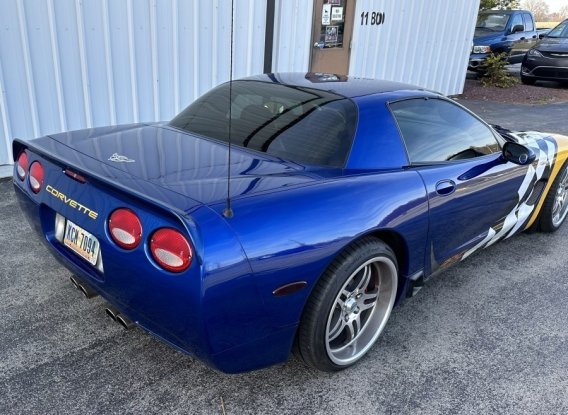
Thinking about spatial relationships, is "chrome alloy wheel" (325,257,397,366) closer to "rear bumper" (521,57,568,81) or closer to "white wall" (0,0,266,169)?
"white wall" (0,0,266,169)

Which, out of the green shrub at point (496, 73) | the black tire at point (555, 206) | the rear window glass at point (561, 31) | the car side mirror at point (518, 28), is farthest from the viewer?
the car side mirror at point (518, 28)

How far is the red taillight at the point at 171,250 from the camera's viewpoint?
5.71ft

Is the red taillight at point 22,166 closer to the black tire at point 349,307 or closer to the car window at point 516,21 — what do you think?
the black tire at point 349,307

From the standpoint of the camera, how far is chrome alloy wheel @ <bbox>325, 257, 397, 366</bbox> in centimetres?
233

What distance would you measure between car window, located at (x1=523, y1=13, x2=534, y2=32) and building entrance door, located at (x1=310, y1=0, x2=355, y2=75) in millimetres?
10120

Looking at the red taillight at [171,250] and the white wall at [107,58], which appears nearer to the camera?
the red taillight at [171,250]

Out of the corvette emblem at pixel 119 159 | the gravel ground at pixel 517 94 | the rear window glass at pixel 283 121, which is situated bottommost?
the gravel ground at pixel 517 94

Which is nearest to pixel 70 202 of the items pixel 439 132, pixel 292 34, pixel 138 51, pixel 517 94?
pixel 439 132

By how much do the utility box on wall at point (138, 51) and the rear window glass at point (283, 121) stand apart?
2416 mm

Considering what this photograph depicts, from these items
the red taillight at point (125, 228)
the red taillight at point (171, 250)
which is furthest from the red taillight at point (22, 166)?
the red taillight at point (171, 250)

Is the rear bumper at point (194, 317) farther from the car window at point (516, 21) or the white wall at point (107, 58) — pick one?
the car window at point (516, 21)

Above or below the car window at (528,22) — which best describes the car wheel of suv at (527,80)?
below

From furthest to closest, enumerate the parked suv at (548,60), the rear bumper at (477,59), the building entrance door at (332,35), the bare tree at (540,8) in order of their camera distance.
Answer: the bare tree at (540,8) → the rear bumper at (477,59) → the parked suv at (548,60) → the building entrance door at (332,35)

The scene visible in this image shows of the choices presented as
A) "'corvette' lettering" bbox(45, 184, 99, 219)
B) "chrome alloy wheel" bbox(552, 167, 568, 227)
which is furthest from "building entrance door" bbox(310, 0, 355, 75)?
"'corvette' lettering" bbox(45, 184, 99, 219)
